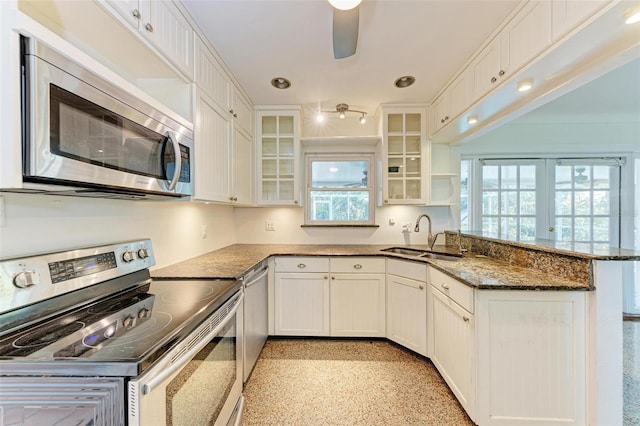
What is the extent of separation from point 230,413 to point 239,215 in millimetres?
2160

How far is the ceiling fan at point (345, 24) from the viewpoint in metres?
1.14

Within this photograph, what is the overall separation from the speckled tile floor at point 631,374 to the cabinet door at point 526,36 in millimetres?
2299

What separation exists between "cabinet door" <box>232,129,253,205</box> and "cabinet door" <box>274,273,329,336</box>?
2.81ft

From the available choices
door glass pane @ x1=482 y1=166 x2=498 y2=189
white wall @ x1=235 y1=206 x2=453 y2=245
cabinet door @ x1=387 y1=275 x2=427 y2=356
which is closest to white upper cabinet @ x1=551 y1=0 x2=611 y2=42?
cabinet door @ x1=387 y1=275 x2=427 y2=356

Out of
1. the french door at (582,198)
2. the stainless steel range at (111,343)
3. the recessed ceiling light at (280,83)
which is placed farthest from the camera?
the french door at (582,198)

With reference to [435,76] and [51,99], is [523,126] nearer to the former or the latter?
[435,76]

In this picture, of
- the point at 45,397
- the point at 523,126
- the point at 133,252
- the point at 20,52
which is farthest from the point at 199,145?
the point at 523,126

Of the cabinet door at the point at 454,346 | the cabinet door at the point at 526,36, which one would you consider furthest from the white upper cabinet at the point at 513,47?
the cabinet door at the point at 454,346

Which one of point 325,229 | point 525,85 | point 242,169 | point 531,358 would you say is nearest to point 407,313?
point 531,358

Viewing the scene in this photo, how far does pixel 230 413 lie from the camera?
135 centimetres

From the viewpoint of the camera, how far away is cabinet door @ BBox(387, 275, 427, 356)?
2184 mm

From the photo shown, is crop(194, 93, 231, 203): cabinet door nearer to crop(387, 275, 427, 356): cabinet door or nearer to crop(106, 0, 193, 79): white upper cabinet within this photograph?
crop(106, 0, 193, 79): white upper cabinet

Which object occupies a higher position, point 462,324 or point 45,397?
point 45,397

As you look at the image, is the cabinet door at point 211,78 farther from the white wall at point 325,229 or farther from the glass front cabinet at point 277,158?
the white wall at point 325,229
